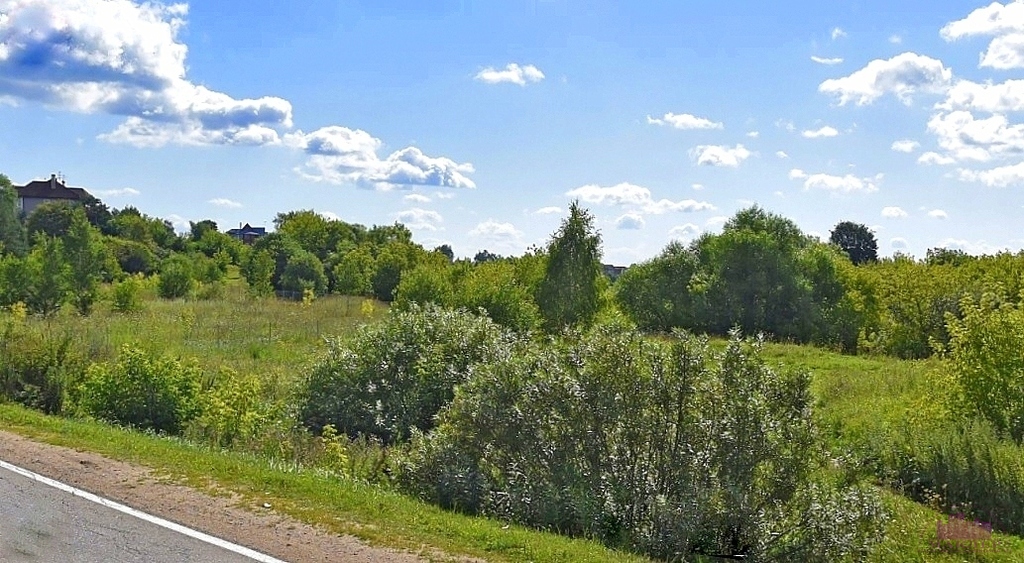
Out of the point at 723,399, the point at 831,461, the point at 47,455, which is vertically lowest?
the point at 47,455

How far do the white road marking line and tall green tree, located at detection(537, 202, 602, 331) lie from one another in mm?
16283

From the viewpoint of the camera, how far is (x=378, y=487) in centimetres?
1005

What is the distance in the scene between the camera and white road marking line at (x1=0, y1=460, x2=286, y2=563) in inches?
264

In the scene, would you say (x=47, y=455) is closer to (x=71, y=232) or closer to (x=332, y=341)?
(x=332, y=341)

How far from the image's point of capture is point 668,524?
8.88 meters

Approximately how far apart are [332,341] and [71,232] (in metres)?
28.1

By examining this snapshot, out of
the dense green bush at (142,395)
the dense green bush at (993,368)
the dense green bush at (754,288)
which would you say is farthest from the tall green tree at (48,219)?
the dense green bush at (993,368)

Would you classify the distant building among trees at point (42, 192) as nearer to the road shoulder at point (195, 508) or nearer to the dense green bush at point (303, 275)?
the dense green bush at point (303, 275)

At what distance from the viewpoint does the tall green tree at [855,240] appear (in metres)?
82.4

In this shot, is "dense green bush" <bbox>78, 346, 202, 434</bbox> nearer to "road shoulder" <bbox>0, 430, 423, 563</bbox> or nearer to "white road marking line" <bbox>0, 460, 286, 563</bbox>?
"road shoulder" <bbox>0, 430, 423, 563</bbox>

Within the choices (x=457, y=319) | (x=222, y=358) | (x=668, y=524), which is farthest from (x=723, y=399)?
(x=222, y=358)

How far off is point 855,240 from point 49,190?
105m

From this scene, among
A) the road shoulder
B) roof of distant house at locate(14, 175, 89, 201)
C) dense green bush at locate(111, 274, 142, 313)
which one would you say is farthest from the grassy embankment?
roof of distant house at locate(14, 175, 89, 201)

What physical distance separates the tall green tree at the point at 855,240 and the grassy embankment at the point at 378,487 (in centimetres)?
6061
